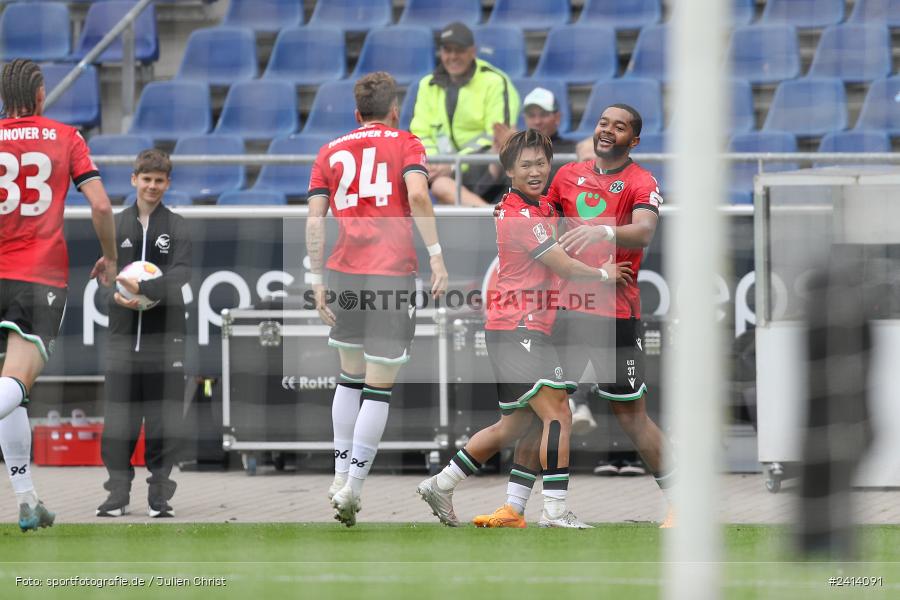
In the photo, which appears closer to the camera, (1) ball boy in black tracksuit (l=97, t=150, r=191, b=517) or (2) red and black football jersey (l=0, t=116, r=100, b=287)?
(2) red and black football jersey (l=0, t=116, r=100, b=287)

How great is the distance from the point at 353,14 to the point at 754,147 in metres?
4.07

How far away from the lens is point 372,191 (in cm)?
662

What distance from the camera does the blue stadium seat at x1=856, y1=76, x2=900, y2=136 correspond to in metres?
10.9

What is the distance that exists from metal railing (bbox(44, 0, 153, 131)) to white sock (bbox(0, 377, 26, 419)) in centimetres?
577

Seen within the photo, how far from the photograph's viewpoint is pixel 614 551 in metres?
5.46

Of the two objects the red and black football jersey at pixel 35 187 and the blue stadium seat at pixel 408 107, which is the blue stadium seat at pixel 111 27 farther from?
the red and black football jersey at pixel 35 187

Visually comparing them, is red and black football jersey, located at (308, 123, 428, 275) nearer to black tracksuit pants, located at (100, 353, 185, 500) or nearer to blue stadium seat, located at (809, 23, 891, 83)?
black tracksuit pants, located at (100, 353, 185, 500)

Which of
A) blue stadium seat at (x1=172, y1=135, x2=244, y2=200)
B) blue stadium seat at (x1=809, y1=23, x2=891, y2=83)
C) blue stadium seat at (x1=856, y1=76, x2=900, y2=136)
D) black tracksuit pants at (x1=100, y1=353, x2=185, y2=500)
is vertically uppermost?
blue stadium seat at (x1=809, y1=23, x2=891, y2=83)

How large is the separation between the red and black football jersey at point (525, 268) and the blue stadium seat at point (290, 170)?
4917mm

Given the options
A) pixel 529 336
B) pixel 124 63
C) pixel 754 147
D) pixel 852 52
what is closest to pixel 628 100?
pixel 754 147

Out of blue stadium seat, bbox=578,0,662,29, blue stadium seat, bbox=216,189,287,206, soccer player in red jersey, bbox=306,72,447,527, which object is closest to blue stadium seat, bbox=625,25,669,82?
blue stadium seat, bbox=578,0,662,29

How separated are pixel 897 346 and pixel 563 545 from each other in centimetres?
306

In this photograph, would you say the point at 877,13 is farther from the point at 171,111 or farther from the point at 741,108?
the point at 171,111

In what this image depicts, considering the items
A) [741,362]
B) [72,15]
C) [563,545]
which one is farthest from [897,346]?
[72,15]
